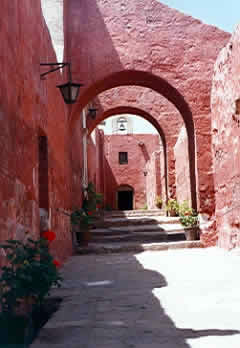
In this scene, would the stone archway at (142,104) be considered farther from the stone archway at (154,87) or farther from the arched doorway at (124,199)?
the arched doorway at (124,199)

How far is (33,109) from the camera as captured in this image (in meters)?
5.04

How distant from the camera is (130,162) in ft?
87.0

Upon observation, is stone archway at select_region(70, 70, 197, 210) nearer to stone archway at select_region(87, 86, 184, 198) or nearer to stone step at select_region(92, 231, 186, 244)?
stone step at select_region(92, 231, 186, 244)

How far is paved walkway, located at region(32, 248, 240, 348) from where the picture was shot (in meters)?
2.64

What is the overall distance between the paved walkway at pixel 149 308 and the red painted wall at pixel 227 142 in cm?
126

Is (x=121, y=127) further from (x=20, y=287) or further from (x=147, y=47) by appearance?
(x=20, y=287)

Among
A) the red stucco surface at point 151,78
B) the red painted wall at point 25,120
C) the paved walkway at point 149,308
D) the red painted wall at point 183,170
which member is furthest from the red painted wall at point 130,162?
the paved walkway at point 149,308

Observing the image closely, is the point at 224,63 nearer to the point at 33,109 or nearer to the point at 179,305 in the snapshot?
the point at 33,109

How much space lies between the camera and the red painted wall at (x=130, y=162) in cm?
2644

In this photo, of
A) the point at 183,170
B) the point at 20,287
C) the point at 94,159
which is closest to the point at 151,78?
the point at 183,170

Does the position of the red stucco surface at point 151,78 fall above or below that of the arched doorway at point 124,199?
above

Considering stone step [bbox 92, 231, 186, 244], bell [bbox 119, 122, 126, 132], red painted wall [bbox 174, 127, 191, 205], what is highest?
bell [bbox 119, 122, 126, 132]

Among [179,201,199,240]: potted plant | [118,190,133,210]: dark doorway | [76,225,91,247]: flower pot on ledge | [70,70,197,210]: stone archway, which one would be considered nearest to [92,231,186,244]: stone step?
[179,201,199,240]: potted plant

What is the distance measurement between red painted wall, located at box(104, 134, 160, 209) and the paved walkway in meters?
20.1
